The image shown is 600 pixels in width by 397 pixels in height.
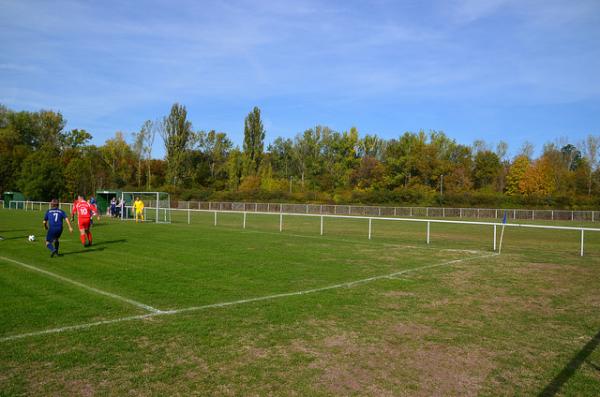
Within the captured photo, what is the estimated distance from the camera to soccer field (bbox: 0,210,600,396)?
4898mm

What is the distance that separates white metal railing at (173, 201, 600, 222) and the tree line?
6254 mm

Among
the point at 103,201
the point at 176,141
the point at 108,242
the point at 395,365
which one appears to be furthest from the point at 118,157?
the point at 395,365

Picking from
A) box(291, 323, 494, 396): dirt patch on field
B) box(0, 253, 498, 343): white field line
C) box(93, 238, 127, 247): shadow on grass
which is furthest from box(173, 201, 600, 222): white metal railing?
box(291, 323, 494, 396): dirt patch on field

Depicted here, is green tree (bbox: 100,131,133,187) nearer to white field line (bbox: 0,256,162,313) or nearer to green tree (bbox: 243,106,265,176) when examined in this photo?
green tree (bbox: 243,106,265,176)

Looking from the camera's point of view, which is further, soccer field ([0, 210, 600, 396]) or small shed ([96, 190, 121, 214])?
small shed ([96, 190, 121, 214])

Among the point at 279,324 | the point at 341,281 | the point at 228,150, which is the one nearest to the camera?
the point at 279,324

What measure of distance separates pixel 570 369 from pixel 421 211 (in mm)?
52344

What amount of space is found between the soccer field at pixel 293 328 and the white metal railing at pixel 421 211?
1668 inches

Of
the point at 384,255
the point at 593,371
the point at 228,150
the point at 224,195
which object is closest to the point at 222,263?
the point at 384,255

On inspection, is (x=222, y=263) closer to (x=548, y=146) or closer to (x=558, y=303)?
(x=558, y=303)

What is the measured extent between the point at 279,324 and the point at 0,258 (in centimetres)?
1017

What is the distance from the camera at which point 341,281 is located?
1055 centimetres

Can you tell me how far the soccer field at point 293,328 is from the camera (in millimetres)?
4898

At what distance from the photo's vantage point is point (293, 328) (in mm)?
6789
